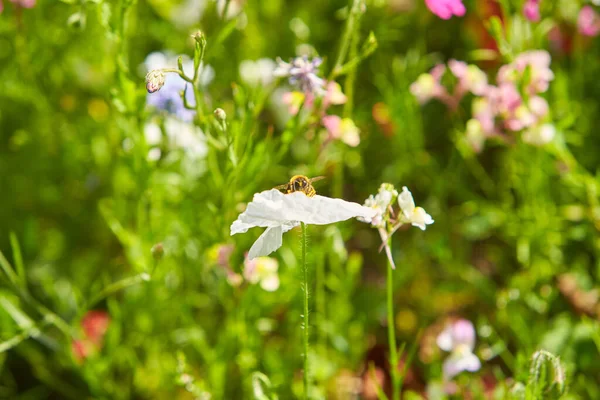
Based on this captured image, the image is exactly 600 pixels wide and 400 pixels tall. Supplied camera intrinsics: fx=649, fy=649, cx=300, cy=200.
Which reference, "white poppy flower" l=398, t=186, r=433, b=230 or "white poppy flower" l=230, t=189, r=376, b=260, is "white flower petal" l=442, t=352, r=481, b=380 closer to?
"white poppy flower" l=398, t=186, r=433, b=230

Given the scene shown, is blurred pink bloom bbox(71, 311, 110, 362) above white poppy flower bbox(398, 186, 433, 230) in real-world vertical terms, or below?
above

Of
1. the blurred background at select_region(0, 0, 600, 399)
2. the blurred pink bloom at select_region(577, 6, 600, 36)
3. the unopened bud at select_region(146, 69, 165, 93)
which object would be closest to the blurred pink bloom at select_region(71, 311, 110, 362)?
the blurred background at select_region(0, 0, 600, 399)

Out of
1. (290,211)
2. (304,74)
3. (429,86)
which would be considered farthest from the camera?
(429,86)

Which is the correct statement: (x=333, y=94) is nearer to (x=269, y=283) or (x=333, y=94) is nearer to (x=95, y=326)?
(x=269, y=283)

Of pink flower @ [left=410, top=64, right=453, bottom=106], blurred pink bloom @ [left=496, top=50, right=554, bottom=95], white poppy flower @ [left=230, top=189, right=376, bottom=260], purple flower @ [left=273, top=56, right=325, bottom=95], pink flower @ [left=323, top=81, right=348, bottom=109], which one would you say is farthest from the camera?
pink flower @ [left=410, top=64, right=453, bottom=106]

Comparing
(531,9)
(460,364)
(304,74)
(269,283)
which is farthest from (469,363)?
(531,9)

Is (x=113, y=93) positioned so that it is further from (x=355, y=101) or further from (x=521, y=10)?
(x=355, y=101)

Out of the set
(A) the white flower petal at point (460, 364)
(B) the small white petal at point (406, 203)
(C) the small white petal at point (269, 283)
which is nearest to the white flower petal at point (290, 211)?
(B) the small white petal at point (406, 203)
